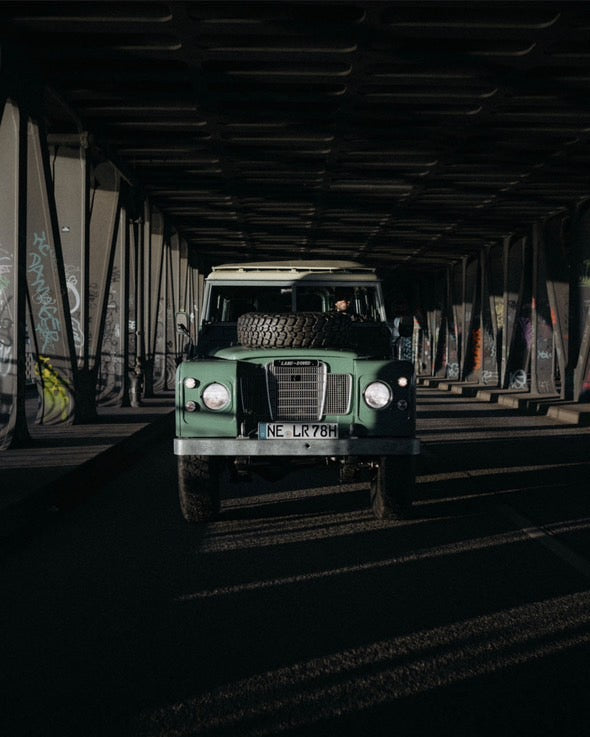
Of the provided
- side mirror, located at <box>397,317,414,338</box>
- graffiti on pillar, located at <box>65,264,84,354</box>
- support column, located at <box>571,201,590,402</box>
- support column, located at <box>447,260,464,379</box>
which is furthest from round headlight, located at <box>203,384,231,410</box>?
support column, located at <box>447,260,464,379</box>

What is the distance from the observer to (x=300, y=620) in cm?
514

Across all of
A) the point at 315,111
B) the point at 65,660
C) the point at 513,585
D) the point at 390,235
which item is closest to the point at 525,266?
the point at 390,235

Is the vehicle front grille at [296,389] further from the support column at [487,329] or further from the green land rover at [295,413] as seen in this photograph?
the support column at [487,329]

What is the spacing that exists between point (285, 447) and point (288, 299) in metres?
2.70

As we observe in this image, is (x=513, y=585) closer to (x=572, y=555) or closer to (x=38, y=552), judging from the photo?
(x=572, y=555)

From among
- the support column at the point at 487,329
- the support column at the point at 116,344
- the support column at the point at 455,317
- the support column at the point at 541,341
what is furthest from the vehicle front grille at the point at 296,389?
the support column at the point at 455,317

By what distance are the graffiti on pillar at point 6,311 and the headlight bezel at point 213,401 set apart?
5062mm

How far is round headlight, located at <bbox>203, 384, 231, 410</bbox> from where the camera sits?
7988 mm

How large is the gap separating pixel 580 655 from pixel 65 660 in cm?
215

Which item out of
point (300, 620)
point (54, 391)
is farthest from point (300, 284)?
point (54, 391)

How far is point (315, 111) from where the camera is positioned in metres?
16.4

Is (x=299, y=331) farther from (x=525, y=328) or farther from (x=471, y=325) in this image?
(x=471, y=325)

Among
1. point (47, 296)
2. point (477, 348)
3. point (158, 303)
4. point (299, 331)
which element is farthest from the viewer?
point (477, 348)

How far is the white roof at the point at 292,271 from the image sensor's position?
10.2 m
